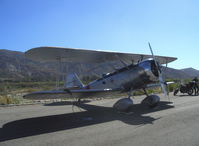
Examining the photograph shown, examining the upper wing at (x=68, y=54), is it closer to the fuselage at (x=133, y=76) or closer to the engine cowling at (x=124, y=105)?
the fuselage at (x=133, y=76)

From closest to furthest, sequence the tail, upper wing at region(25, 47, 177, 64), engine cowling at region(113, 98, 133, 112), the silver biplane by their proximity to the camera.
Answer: engine cowling at region(113, 98, 133, 112)
the silver biplane
upper wing at region(25, 47, 177, 64)
the tail

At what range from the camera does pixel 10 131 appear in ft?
17.7

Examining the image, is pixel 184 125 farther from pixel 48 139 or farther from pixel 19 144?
pixel 19 144

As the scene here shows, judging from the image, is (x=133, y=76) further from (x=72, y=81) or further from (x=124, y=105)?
(x=72, y=81)

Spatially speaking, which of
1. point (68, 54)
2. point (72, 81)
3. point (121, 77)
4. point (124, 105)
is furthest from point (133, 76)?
point (72, 81)

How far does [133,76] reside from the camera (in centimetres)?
895

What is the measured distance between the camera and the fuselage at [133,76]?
343 inches

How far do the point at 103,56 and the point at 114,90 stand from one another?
2527 mm

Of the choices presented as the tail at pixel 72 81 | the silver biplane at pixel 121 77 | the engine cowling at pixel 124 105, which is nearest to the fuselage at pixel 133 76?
the silver biplane at pixel 121 77

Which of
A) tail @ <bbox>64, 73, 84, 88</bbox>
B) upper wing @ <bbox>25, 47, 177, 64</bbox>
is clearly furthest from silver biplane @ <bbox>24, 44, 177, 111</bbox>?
tail @ <bbox>64, 73, 84, 88</bbox>

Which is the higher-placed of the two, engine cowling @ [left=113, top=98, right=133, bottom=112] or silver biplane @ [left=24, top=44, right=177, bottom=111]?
silver biplane @ [left=24, top=44, right=177, bottom=111]

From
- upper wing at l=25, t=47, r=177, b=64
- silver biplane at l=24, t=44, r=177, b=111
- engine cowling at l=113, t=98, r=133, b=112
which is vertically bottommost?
engine cowling at l=113, t=98, r=133, b=112

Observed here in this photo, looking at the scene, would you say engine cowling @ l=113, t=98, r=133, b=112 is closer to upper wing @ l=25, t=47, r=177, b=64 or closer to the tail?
upper wing @ l=25, t=47, r=177, b=64

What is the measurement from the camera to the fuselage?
343 inches
